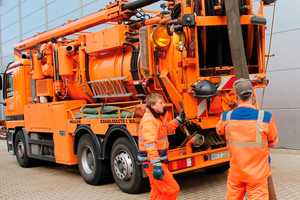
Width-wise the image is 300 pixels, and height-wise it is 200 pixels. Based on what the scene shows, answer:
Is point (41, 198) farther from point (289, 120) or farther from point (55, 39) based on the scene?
point (289, 120)

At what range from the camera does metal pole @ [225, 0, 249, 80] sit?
3.95 meters

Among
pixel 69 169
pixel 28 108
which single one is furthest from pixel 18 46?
pixel 69 169

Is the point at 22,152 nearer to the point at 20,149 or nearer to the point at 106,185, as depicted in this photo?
the point at 20,149

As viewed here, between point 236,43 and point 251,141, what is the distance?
1318 mm

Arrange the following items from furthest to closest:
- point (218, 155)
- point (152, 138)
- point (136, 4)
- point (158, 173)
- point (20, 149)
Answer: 1. point (20, 149)
2. point (136, 4)
3. point (218, 155)
4. point (152, 138)
5. point (158, 173)

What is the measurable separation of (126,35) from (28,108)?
3823mm

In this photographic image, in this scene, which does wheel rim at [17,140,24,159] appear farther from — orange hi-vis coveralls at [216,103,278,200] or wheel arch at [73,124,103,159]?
orange hi-vis coveralls at [216,103,278,200]

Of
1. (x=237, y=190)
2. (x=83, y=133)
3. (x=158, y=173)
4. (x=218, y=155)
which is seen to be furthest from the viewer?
(x=83, y=133)

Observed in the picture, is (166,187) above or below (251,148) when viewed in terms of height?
below

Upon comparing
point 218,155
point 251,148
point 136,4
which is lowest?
point 218,155

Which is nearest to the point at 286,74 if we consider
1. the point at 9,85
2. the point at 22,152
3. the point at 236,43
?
the point at 236,43

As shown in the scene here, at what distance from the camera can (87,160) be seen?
691cm

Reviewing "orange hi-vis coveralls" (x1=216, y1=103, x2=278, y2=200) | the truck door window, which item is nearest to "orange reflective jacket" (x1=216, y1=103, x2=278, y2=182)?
"orange hi-vis coveralls" (x1=216, y1=103, x2=278, y2=200)

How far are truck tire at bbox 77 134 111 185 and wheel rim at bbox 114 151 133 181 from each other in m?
0.64
